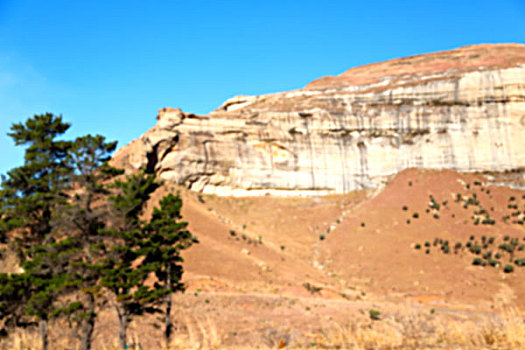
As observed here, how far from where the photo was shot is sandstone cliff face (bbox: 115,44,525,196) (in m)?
54.4

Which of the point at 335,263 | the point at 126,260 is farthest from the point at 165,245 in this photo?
the point at 335,263

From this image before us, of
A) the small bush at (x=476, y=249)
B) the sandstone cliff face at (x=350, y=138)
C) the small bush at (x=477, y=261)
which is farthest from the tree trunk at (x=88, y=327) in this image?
the small bush at (x=476, y=249)

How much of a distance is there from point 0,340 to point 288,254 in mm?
30705

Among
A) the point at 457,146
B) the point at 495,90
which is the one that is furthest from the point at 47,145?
the point at 495,90

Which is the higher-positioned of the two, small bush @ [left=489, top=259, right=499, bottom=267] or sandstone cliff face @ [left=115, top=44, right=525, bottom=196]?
sandstone cliff face @ [left=115, top=44, right=525, bottom=196]

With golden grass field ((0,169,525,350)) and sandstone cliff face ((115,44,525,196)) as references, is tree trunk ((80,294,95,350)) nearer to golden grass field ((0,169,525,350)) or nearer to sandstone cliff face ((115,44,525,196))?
golden grass field ((0,169,525,350))

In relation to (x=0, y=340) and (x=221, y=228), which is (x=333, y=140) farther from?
(x=0, y=340)

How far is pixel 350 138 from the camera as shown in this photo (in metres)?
59.0

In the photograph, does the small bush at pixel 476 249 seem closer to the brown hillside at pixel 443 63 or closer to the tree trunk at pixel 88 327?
the brown hillside at pixel 443 63

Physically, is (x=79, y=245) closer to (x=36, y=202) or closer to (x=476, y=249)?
(x=36, y=202)

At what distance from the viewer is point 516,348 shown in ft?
18.9

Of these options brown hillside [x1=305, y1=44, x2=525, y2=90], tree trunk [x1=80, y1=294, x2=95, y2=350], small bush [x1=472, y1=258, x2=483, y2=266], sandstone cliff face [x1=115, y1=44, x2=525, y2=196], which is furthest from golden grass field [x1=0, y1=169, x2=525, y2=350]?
brown hillside [x1=305, y1=44, x2=525, y2=90]

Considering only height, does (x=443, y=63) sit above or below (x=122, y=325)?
above

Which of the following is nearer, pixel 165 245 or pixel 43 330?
pixel 43 330
